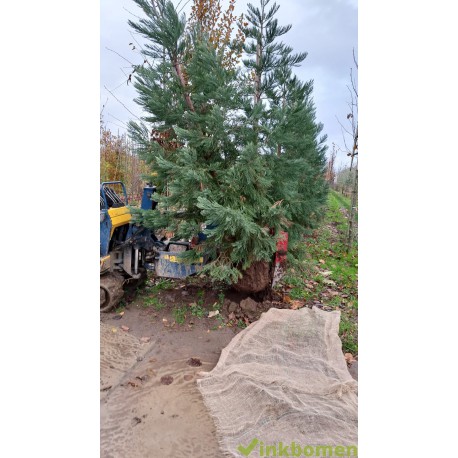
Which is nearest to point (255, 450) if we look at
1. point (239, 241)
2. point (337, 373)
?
point (337, 373)

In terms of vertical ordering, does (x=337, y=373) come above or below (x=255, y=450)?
above

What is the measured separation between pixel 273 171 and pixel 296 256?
95cm

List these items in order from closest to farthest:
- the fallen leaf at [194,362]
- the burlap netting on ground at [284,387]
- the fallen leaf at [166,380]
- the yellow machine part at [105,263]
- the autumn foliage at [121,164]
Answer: the burlap netting on ground at [284,387]
the fallen leaf at [166,380]
the fallen leaf at [194,362]
the yellow machine part at [105,263]
the autumn foliage at [121,164]

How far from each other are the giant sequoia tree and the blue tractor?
310mm

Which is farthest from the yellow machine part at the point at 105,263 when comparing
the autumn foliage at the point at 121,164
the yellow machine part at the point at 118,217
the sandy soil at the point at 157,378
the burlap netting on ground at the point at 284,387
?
the autumn foliage at the point at 121,164

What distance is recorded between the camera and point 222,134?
2445 millimetres

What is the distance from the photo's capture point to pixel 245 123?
239 centimetres

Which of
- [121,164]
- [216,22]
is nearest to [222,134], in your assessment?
[216,22]

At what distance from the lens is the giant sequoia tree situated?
2303mm

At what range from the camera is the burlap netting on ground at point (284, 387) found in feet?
4.91

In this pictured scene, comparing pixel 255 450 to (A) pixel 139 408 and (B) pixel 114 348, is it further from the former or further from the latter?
(B) pixel 114 348

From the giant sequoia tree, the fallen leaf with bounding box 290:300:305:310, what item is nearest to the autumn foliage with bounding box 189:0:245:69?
the giant sequoia tree

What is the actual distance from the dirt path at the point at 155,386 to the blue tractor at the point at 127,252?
12.7 inches

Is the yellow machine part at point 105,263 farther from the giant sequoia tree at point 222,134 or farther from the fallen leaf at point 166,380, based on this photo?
the fallen leaf at point 166,380
